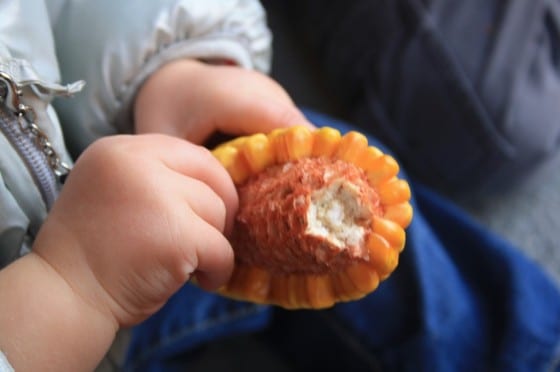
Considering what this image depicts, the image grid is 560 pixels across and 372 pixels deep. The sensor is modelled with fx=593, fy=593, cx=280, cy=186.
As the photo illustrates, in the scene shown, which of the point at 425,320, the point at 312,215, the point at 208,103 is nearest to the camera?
the point at 312,215

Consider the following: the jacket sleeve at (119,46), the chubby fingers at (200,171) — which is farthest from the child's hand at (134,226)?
the jacket sleeve at (119,46)

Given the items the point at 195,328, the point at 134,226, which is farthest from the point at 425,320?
the point at 134,226

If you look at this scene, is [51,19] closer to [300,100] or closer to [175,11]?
[175,11]

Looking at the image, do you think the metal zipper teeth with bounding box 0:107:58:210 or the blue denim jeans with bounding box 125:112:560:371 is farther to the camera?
the blue denim jeans with bounding box 125:112:560:371

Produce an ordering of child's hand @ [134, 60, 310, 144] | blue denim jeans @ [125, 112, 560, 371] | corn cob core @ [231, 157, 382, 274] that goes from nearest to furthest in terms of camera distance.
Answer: corn cob core @ [231, 157, 382, 274]
child's hand @ [134, 60, 310, 144]
blue denim jeans @ [125, 112, 560, 371]

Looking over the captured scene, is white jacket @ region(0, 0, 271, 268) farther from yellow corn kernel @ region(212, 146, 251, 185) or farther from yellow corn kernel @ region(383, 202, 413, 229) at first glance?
yellow corn kernel @ region(383, 202, 413, 229)

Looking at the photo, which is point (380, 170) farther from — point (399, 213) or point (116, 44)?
point (116, 44)

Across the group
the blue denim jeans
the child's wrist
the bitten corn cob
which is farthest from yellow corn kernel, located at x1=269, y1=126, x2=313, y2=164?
the blue denim jeans

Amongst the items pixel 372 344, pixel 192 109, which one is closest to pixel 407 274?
pixel 372 344
